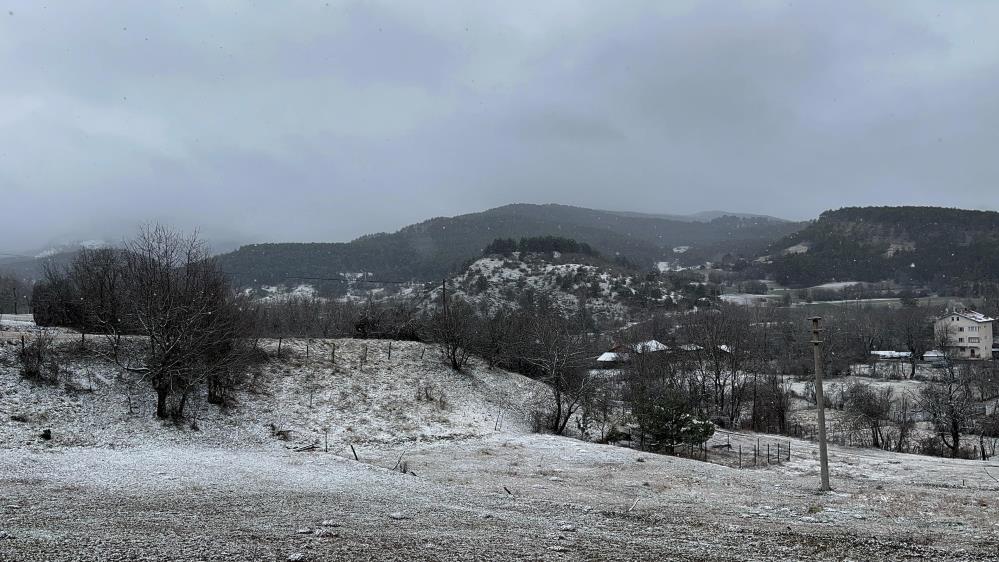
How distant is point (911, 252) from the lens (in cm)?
18062

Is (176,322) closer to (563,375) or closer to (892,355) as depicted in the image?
(563,375)

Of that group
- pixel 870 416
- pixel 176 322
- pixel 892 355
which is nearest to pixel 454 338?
pixel 176 322

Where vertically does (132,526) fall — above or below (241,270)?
below

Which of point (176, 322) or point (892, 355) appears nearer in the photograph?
point (176, 322)

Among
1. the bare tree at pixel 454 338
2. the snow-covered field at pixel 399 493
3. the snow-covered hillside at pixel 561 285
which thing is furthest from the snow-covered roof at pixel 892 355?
the bare tree at pixel 454 338

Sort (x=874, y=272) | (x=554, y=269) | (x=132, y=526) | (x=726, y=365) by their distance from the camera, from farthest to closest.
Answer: (x=874, y=272) → (x=554, y=269) → (x=726, y=365) → (x=132, y=526)

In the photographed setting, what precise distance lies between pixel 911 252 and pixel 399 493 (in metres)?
211

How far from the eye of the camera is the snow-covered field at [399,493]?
10758mm

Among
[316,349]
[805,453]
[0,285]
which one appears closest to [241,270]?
[0,285]

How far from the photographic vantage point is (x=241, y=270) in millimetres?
136375

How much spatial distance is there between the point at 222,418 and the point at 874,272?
203924 mm

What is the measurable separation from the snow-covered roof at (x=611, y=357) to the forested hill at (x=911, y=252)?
135m

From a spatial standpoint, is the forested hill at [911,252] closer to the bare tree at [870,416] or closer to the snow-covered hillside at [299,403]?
the bare tree at [870,416]

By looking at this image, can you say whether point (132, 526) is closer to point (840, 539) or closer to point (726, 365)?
point (840, 539)
